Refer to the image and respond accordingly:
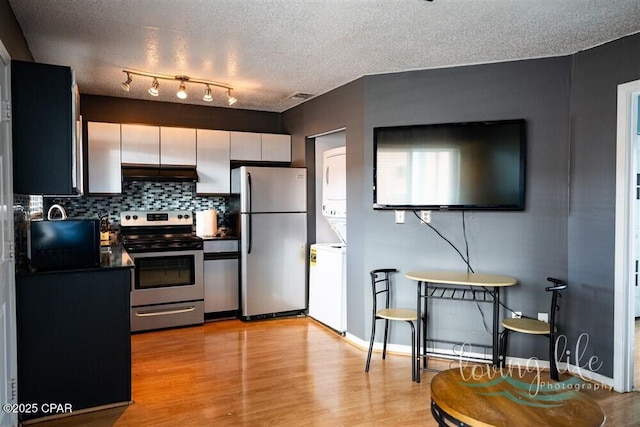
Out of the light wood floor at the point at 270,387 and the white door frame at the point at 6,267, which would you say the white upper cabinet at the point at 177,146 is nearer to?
the light wood floor at the point at 270,387

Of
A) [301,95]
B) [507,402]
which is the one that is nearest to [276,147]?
[301,95]

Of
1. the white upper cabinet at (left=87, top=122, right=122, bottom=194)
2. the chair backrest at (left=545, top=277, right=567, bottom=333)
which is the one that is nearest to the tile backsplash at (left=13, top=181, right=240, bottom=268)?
the white upper cabinet at (left=87, top=122, right=122, bottom=194)

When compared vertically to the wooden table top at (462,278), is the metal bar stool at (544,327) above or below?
below

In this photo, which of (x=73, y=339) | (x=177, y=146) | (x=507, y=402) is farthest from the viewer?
(x=177, y=146)

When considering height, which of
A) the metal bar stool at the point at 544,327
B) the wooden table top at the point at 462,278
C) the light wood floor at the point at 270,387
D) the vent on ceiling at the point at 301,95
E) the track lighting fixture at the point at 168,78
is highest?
the vent on ceiling at the point at 301,95

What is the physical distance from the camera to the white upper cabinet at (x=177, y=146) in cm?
481

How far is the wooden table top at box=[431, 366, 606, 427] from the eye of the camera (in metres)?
1.79

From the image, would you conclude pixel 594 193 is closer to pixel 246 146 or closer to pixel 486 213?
pixel 486 213

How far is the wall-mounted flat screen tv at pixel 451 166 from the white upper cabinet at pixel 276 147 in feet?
5.82

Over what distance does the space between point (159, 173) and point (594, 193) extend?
4067 mm

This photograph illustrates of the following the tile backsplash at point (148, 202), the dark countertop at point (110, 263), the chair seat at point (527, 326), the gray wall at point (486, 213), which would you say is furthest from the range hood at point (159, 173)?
the chair seat at point (527, 326)

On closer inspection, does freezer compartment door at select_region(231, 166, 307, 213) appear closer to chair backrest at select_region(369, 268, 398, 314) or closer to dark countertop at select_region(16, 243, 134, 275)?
chair backrest at select_region(369, 268, 398, 314)

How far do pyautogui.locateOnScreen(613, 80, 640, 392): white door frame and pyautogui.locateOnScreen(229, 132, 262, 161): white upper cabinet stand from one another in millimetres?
3609

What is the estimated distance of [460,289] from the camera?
145 inches
